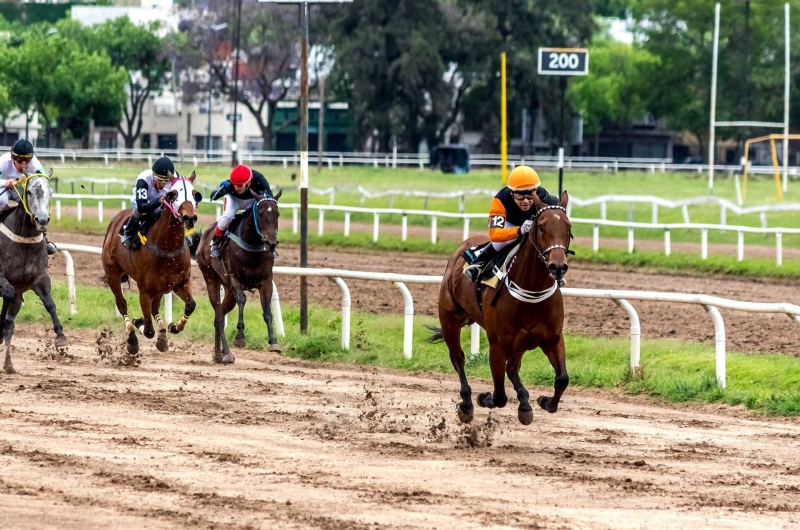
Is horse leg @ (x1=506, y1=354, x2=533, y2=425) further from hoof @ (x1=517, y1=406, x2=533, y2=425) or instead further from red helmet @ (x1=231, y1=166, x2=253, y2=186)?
red helmet @ (x1=231, y1=166, x2=253, y2=186)

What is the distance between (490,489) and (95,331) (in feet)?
28.7

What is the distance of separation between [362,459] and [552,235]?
1724mm

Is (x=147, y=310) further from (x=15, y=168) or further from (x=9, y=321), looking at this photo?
(x=15, y=168)

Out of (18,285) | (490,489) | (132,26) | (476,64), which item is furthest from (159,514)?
(132,26)

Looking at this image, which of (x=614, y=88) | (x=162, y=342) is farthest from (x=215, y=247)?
(x=614, y=88)

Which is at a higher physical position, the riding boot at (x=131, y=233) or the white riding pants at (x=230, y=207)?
the white riding pants at (x=230, y=207)

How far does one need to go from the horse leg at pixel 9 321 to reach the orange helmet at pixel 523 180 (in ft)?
16.6

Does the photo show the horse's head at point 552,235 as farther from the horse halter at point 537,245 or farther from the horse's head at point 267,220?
the horse's head at point 267,220

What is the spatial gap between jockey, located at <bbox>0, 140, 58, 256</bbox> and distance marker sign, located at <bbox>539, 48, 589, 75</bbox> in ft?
29.2

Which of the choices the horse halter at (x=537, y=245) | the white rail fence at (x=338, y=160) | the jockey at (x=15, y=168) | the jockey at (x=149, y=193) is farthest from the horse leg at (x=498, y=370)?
the white rail fence at (x=338, y=160)

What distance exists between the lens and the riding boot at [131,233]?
1241 cm

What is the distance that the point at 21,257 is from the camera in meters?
11.4

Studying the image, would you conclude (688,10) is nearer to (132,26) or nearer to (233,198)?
(132,26)

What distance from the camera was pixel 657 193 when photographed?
1394 inches
